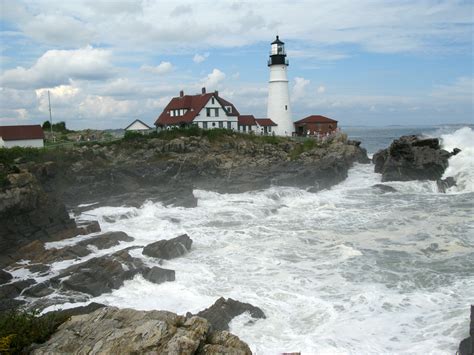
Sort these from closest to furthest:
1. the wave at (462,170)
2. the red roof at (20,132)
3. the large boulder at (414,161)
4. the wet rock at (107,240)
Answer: the wet rock at (107,240) → the wave at (462,170) → the red roof at (20,132) → the large boulder at (414,161)

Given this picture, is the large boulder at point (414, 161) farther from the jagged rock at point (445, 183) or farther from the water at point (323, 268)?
the water at point (323, 268)

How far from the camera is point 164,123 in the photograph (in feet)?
151

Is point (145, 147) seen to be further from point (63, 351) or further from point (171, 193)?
point (63, 351)

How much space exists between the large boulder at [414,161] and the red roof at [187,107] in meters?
16.9

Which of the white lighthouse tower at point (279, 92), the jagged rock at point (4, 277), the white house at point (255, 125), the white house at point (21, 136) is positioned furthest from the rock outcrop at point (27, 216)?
the white lighthouse tower at point (279, 92)

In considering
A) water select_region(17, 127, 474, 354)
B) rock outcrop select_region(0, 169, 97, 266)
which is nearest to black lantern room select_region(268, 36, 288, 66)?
water select_region(17, 127, 474, 354)

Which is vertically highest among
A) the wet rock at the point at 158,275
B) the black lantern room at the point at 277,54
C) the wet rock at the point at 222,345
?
the black lantern room at the point at 277,54

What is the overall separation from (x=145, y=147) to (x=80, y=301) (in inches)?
945

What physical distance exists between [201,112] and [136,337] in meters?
37.7

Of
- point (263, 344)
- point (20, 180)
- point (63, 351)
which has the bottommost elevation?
point (263, 344)

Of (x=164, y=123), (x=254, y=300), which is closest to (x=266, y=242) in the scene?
(x=254, y=300)

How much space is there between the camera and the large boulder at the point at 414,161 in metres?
32.9

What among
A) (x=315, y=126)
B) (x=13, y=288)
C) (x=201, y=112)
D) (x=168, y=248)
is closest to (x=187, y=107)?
(x=201, y=112)

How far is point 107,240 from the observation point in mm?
17312
